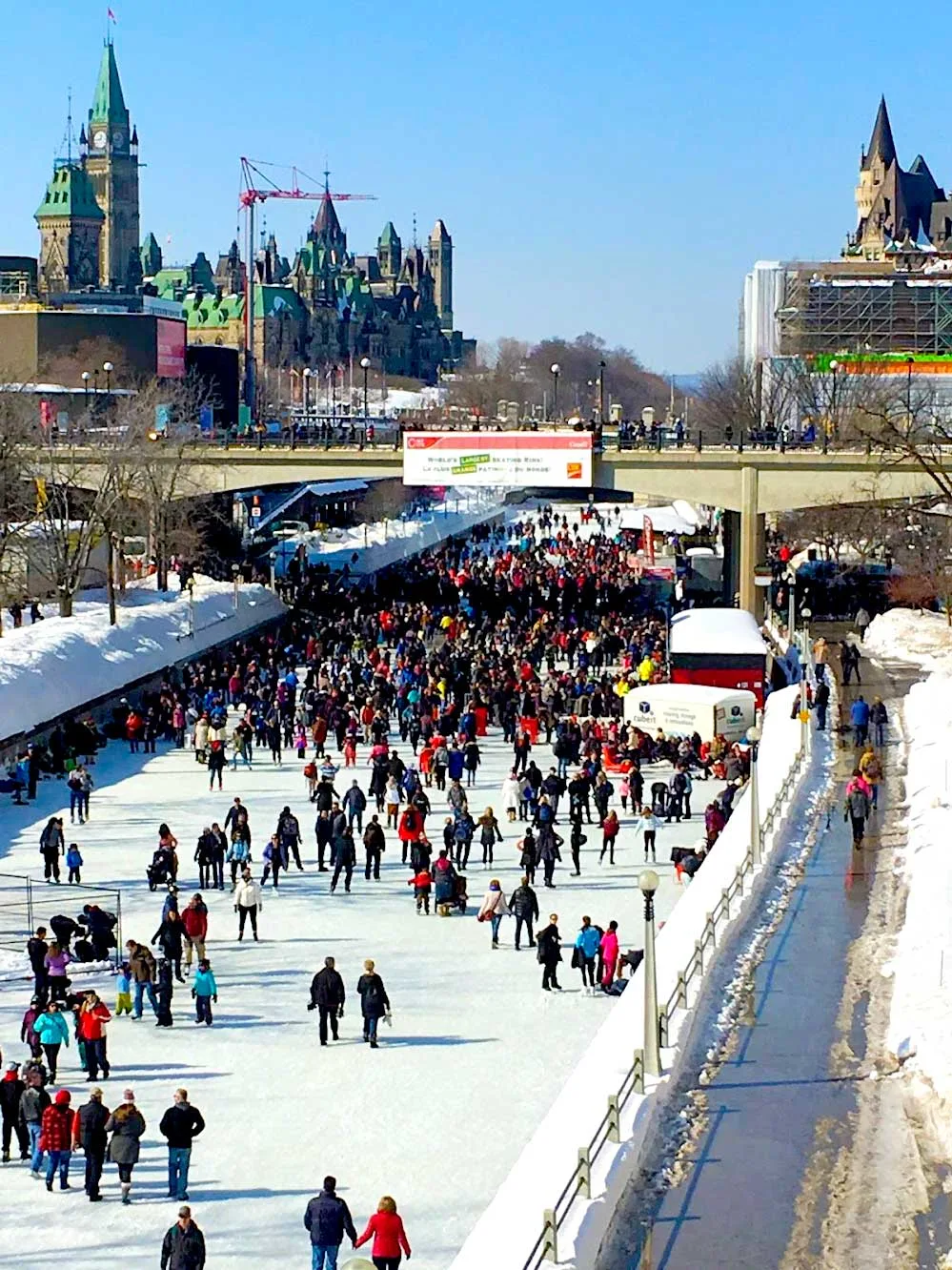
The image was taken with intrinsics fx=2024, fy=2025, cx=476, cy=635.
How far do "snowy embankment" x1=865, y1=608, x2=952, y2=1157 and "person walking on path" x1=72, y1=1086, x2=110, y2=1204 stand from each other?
598 centimetres

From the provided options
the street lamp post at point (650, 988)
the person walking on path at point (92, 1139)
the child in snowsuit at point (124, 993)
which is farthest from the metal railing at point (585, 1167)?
the child in snowsuit at point (124, 993)

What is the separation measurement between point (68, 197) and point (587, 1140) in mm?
190391

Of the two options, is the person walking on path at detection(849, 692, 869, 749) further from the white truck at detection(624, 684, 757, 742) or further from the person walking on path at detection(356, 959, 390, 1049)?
the person walking on path at detection(356, 959, 390, 1049)

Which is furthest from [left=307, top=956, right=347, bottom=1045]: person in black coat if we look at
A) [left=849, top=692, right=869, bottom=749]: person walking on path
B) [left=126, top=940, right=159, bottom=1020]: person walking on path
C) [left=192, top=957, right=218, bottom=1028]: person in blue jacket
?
[left=849, top=692, right=869, bottom=749]: person walking on path

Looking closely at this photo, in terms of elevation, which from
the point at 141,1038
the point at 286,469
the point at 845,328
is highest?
the point at 845,328

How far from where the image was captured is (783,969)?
19297 mm

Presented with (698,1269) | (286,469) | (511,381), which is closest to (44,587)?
(286,469)

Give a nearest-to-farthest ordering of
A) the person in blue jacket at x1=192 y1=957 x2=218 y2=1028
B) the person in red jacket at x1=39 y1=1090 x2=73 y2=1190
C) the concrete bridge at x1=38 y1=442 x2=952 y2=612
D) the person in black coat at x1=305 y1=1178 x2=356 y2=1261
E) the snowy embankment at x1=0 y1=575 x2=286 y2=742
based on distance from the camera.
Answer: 1. the person in black coat at x1=305 y1=1178 x2=356 y2=1261
2. the person in red jacket at x1=39 y1=1090 x2=73 y2=1190
3. the person in blue jacket at x1=192 y1=957 x2=218 y2=1028
4. the snowy embankment at x1=0 y1=575 x2=286 y2=742
5. the concrete bridge at x1=38 y1=442 x2=952 y2=612

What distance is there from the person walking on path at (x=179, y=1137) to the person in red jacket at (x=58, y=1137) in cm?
75

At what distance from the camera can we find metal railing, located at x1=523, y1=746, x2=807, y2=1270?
37.4 ft

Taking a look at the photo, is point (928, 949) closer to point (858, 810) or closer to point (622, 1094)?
point (622, 1094)

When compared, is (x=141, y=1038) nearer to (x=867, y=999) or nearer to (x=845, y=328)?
(x=867, y=999)

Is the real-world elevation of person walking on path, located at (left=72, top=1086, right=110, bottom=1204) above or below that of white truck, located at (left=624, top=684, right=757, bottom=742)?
below

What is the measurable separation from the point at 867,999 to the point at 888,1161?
4.33m
